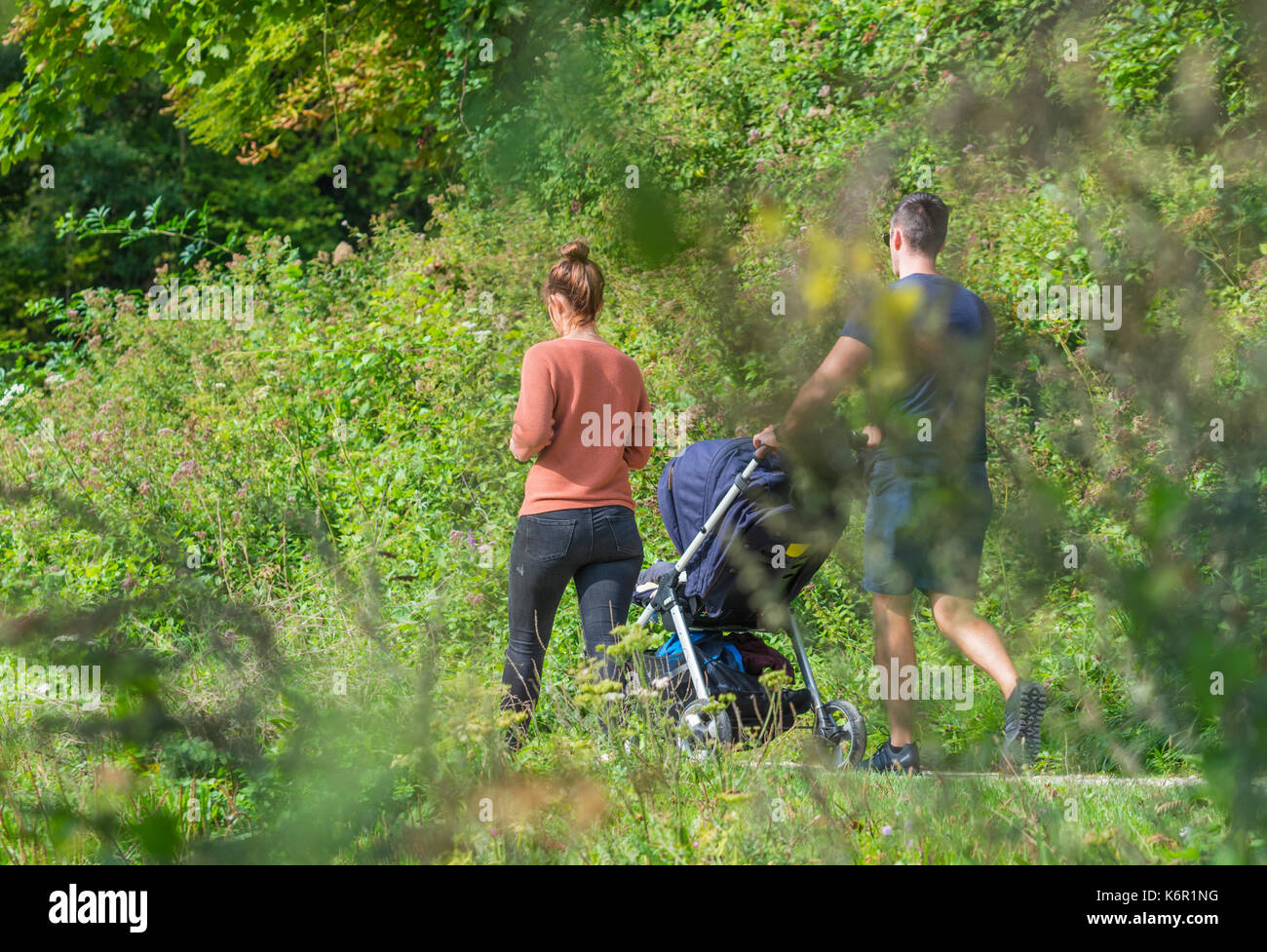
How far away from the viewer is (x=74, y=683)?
1.33 m

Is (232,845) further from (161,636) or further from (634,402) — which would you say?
(634,402)

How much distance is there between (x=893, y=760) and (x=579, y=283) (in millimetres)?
1903

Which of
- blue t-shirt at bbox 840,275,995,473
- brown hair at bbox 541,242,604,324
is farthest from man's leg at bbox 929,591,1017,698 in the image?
blue t-shirt at bbox 840,275,995,473

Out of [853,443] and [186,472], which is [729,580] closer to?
[853,443]

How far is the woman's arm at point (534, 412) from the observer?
4.02 m

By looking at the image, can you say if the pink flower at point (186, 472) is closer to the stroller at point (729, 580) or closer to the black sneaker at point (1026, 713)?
the stroller at point (729, 580)

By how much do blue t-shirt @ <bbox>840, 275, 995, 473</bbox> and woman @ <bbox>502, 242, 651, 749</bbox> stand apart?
228 cm

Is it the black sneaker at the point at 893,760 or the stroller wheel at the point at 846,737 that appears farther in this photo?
the stroller wheel at the point at 846,737

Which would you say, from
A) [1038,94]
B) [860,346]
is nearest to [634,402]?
[1038,94]

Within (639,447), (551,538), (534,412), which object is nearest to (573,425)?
(534,412)

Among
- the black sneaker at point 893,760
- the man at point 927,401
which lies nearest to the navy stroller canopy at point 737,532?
the black sneaker at point 893,760

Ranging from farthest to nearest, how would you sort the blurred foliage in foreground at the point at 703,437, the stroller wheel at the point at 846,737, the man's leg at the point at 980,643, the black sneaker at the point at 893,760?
the stroller wheel at the point at 846,737 → the black sneaker at the point at 893,760 → the man's leg at the point at 980,643 → the blurred foliage in foreground at the point at 703,437

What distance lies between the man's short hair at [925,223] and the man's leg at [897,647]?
1.16 metres

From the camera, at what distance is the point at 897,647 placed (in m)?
4.05
